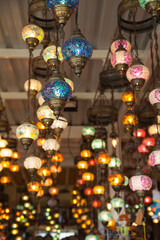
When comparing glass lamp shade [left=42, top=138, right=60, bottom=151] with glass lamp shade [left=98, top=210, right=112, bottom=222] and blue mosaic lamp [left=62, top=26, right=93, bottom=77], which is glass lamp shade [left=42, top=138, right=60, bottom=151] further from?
glass lamp shade [left=98, top=210, right=112, bottom=222]

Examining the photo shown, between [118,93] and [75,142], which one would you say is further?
[75,142]

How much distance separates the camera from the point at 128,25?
3.57 meters

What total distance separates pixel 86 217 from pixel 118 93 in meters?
4.86

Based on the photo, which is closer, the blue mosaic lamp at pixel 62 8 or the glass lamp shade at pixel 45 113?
the blue mosaic lamp at pixel 62 8

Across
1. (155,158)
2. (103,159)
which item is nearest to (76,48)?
(155,158)

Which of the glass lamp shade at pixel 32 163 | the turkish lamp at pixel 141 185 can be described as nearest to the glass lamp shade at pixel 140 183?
the turkish lamp at pixel 141 185

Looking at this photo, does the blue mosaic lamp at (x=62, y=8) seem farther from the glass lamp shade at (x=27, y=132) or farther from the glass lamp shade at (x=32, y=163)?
the glass lamp shade at (x=32, y=163)

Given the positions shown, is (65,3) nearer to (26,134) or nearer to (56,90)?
(56,90)

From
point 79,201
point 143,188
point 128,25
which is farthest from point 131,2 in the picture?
point 79,201

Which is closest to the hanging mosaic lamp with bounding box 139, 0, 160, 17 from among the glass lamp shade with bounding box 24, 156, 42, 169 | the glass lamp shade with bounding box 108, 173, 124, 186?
the glass lamp shade with bounding box 24, 156, 42, 169

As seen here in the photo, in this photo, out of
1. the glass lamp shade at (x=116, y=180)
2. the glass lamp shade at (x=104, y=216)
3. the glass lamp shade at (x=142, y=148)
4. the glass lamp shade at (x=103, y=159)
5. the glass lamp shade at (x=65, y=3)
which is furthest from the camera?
the glass lamp shade at (x=142, y=148)

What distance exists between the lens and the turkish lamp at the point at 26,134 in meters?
2.86

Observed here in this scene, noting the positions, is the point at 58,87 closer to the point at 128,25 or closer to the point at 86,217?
the point at 128,25

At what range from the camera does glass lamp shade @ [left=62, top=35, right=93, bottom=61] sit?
205 cm
